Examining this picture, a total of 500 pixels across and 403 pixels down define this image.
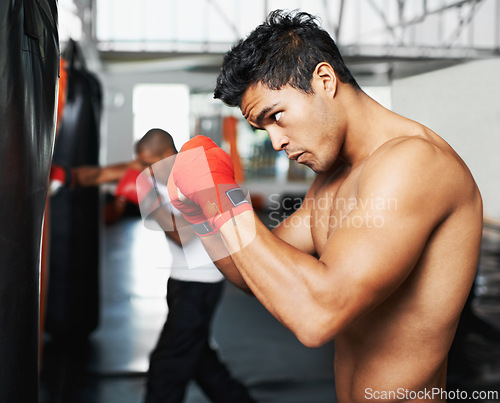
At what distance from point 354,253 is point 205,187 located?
275 mm

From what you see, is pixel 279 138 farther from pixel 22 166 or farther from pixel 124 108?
pixel 124 108

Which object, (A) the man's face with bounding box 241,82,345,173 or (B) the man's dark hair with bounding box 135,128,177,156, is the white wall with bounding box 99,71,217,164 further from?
(A) the man's face with bounding box 241,82,345,173

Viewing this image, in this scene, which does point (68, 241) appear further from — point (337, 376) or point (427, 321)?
point (427, 321)

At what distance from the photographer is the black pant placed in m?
1.88

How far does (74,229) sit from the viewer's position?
301 cm

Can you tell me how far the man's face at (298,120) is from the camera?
38.6 inches

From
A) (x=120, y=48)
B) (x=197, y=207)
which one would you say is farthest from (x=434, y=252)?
(x=120, y=48)

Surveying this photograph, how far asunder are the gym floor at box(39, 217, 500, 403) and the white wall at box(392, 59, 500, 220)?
1326 millimetres

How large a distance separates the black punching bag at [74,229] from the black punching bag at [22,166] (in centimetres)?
203

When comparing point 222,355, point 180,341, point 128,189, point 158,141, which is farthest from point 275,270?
point 222,355

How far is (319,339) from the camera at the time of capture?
80 centimetres

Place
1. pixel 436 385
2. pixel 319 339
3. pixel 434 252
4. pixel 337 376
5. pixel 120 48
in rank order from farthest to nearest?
pixel 120 48 → pixel 337 376 → pixel 436 385 → pixel 434 252 → pixel 319 339

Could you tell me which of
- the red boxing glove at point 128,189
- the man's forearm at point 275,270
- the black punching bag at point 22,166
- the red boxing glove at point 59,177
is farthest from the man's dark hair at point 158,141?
the red boxing glove at point 59,177

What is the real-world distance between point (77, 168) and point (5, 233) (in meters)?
2.11
